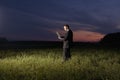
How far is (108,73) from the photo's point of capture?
15.7 metres

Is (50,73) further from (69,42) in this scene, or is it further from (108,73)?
(69,42)

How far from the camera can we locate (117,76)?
14.3 m

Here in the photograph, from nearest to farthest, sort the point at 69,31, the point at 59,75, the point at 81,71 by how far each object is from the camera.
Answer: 1. the point at 59,75
2. the point at 81,71
3. the point at 69,31

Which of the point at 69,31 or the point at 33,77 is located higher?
the point at 69,31

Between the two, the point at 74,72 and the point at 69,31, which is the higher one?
the point at 69,31

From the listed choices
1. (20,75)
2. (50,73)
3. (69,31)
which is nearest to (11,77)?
(20,75)

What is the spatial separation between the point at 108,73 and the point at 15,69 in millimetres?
4382

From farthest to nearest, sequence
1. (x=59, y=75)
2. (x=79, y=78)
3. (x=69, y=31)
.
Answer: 1. (x=69, y=31)
2. (x=59, y=75)
3. (x=79, y=78)

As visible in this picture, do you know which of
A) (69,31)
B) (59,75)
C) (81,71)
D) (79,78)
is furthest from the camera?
(69,31)

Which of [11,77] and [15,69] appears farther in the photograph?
[15,69]

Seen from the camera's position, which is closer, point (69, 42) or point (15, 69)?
point (15, 69)

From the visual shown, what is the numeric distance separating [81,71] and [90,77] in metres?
1.90

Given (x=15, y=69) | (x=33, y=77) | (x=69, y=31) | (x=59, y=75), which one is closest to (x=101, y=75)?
(x=59, y=75)

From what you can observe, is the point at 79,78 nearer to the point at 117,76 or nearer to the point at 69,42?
the point at 117,76
